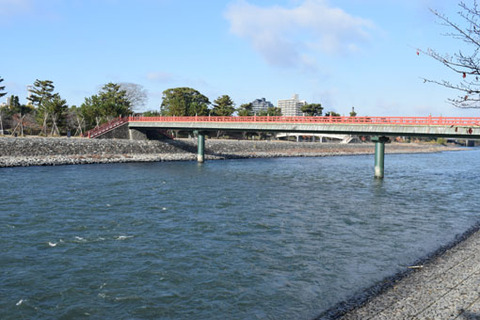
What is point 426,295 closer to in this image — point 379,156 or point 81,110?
point 379,156

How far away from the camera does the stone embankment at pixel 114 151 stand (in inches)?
2193

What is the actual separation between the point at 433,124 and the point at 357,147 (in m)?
90.4

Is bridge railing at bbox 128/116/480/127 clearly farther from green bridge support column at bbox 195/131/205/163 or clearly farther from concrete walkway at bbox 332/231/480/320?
concrete walkway at bbox 332/231/480/320

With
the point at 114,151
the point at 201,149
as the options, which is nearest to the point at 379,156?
the point at 201,149

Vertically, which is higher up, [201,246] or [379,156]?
[379,156]

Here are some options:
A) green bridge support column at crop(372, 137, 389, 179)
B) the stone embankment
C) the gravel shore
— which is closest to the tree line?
the stone embankment

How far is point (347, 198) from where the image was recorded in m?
33.7

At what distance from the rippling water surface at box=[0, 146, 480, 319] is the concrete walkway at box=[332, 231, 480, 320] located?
117 cm

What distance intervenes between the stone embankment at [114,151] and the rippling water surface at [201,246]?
22.4 m

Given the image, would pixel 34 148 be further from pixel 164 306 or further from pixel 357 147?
pixel 357 147

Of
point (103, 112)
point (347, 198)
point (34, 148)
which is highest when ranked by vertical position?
point (103, 112)

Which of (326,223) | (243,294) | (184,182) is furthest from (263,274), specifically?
(184,182)

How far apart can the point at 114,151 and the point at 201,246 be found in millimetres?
54576

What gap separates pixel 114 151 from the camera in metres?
68.4
